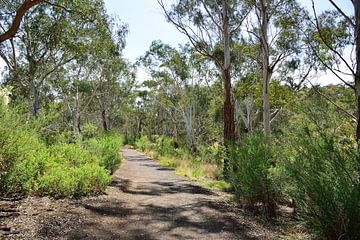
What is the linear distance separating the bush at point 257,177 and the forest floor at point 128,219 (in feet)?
1.32

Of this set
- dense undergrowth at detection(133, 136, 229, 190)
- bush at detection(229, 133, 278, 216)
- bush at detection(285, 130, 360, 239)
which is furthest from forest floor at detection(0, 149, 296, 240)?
dense undergrowth at detection(133, 136, 229, 190)

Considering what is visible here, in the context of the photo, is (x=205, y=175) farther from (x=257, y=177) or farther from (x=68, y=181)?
(x=68, y=181)

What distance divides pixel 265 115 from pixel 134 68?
25505mm

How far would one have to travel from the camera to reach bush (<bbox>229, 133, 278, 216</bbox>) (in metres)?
7.61

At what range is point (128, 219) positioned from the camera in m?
6.97

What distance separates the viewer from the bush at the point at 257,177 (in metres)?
7.61

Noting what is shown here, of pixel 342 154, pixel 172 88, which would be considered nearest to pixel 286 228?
pixel 342 154

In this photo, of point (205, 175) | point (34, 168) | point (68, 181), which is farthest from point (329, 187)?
point (205, 175)

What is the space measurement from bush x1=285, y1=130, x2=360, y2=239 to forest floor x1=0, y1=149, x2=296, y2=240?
1.57 m

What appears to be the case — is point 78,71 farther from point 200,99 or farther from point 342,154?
point 342,154

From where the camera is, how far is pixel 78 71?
29672 mm

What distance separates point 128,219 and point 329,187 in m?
3.89

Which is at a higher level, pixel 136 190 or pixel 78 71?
pixel 78 71

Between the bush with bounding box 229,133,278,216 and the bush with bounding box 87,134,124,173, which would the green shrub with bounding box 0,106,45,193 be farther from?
the bush with bounding box 229,133,278,216
